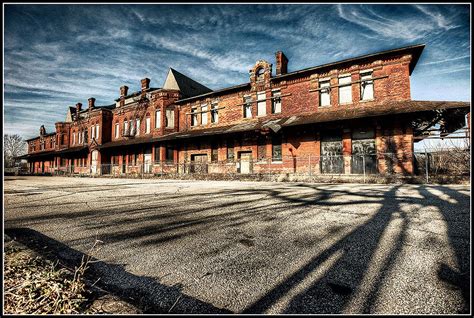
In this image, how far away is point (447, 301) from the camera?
1483mm

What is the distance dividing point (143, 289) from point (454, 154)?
16864mm

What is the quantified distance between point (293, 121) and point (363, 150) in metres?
4.83

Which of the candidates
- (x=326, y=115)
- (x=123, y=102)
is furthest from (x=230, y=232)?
(x=123, y=102)

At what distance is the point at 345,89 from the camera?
52.1 feet

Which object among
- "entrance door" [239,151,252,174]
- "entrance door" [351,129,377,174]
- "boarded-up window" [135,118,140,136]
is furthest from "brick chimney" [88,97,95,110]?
"entrance door" [351,129,377,174]

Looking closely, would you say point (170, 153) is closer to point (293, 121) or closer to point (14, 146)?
point (293, 121)

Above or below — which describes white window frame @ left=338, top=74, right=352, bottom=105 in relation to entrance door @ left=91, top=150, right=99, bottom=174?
above

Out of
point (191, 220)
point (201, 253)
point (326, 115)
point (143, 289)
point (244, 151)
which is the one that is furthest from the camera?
point (244, 151)

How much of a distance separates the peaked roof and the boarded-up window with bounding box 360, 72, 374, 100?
18.9 m

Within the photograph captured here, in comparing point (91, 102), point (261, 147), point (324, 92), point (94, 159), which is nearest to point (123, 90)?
point (91, 102)

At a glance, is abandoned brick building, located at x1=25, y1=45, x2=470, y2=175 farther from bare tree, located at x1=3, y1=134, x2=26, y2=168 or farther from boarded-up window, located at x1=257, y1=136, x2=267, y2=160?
bare tree, located at x1=3, y1=134, x2=26, y2=168

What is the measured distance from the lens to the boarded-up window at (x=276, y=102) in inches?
728

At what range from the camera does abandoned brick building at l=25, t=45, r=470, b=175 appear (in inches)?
519

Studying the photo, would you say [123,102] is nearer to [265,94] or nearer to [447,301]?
[265,94]
